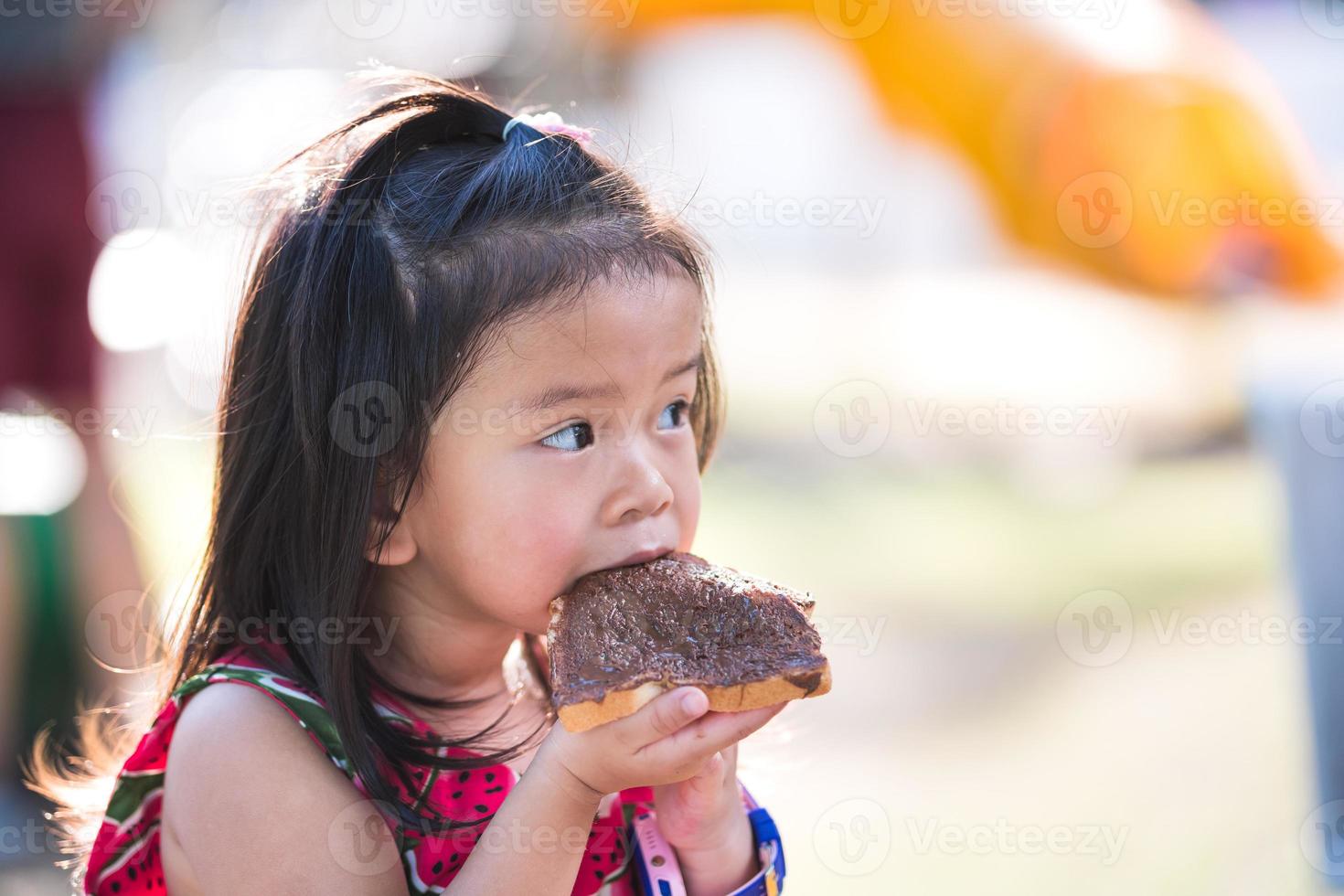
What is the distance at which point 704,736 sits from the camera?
1522mm

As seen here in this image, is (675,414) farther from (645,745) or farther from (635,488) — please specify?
(645,745)

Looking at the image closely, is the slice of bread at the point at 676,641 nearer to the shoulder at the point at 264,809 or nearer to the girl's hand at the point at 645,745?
the girl's hand at the point at 645,745

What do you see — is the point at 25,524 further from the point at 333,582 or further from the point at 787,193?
the point at 787,193

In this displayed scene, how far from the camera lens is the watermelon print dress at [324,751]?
1.66 meters

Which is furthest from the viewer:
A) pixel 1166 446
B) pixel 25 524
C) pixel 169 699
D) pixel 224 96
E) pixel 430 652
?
pixel 224 96

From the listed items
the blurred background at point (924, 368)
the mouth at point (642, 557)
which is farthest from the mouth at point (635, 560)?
the blurred background at point (924, 368)

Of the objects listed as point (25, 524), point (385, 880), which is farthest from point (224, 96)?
point (385, 880)

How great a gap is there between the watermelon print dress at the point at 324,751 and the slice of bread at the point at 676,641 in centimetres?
33

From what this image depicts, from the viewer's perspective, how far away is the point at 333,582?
5.70ft

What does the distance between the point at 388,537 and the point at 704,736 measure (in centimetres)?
57

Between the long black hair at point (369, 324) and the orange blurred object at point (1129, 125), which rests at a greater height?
the orange blurred object at point (1129, 125)

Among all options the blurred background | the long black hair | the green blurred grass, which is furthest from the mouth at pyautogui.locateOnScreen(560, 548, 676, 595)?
the green blurred grass

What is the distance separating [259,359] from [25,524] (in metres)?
2.22

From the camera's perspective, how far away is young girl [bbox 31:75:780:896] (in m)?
1.55
